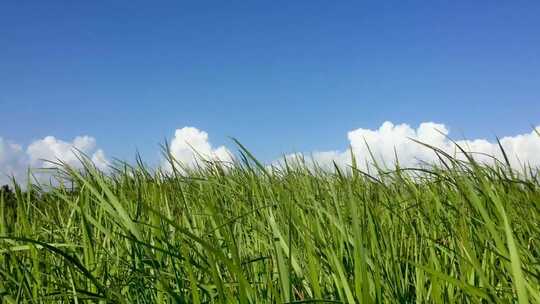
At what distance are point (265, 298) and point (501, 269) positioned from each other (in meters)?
0.77

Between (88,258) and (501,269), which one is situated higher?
(88,258)

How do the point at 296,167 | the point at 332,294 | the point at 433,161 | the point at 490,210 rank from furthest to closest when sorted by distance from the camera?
the point at 296,167, the point at 433,161, the point at 490,210, the point at 332,294

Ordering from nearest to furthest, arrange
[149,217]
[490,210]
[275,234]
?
1. [275,234]
2. [490,210]
3. [149,217]

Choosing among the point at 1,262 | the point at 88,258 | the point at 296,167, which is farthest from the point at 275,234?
the point at 296,167

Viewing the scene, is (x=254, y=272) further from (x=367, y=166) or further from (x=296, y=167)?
(x=296, y=167)

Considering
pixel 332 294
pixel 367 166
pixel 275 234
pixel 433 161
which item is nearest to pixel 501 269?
pixel 332 294

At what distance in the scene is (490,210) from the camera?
5.77ft

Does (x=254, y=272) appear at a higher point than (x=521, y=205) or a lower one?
lower

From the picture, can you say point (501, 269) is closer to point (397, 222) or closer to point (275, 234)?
point (397, 222)

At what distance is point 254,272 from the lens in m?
1.57

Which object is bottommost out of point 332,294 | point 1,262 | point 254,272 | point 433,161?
point 332,294

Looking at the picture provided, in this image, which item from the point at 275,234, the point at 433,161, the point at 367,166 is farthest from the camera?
the point at 367,166

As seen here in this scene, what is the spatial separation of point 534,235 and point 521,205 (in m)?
0.36

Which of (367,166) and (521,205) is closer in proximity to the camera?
(521,205)
